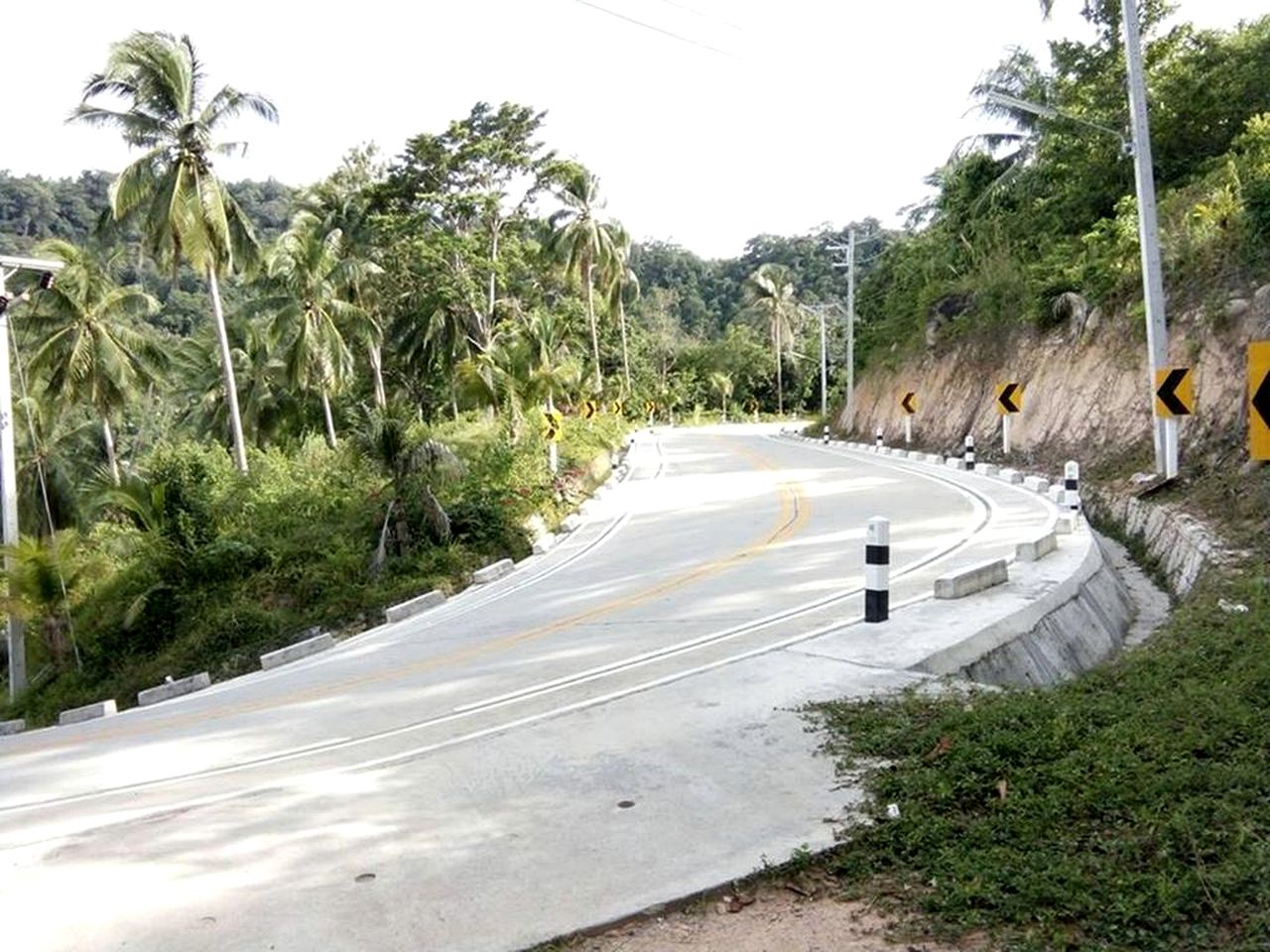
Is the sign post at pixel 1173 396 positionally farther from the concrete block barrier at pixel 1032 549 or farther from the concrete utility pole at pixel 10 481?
the concrete utility pole at pixel 10 481

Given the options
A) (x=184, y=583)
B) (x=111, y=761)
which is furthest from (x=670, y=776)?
(x=184, y=583)

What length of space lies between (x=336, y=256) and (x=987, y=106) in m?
25.0

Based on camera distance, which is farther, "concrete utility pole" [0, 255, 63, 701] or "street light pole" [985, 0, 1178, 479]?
"concrete utility pole" [0, 255, 63, 701]

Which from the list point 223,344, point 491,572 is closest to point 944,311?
point 491,572

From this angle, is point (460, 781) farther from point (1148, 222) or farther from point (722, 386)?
point (722, 386)

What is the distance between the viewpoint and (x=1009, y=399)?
69.0ft

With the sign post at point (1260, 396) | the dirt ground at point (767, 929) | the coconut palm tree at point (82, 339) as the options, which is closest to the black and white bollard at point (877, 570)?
the sign post at point (1260, 396)

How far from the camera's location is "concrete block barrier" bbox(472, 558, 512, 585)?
14734 mm

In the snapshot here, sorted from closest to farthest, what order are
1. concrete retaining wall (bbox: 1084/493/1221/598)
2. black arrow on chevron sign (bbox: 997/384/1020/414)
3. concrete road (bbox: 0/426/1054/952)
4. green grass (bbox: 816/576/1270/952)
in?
1. green grass (bbox: 816/576/1270/952)
2. concrete road (bbox: 0/426/1054/952)
3. concrete retaining wall (bbox: 1084/493/1221/598)
4. black arrow on chevron sign (bbox: 997/384/1020/414)

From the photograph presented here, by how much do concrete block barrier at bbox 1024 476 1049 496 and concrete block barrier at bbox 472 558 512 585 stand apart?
9867mm

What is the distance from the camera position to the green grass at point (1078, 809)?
324cm

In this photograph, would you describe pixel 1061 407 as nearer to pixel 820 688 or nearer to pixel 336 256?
pixel 820 688

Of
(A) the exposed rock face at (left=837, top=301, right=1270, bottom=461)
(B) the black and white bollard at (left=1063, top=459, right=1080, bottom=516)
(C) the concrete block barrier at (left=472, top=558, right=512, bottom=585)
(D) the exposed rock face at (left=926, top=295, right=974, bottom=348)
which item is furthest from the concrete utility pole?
(D) the exposed rock face at (left=926, top=295, right=974, bottom=348)

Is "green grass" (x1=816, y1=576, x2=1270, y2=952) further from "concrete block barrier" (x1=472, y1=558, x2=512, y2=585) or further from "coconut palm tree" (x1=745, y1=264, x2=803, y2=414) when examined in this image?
"coconut palm tree" (x1=745, y1=264, x2=803, y2=414)
